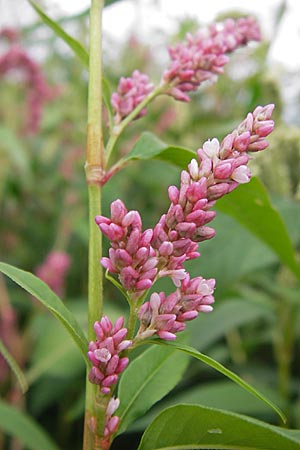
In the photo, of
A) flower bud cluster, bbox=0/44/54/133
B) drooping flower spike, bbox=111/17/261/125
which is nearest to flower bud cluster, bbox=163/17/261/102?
drooping flower spike, bbox=111/17/261/125

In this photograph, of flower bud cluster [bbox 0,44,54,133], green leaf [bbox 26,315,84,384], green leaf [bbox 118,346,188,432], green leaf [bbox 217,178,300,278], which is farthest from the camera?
flower bud cluster [bbox 0,44,54,133]

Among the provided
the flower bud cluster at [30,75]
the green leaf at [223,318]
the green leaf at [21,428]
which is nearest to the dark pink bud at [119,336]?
the green leaf at [21,428]

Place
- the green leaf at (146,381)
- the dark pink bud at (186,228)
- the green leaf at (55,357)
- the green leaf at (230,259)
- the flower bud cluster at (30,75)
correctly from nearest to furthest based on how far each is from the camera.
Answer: the dark pink bud at (186,228) → the green leaf at (146,381) → the green leaf at (230,259) → the green leaf at (55,357) → the flower bud cluster at (30,75)

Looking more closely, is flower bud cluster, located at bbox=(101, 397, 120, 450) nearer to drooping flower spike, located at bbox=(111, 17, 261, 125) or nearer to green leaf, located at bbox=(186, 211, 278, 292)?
drooping flower spike, located at bbox=(111, 17, 261, 125)

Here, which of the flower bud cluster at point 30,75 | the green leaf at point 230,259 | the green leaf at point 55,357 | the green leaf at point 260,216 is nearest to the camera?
the green leaf at point 260,216

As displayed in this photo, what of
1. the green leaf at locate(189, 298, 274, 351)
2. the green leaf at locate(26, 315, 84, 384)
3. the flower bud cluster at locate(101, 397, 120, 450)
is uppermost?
the flower bud cluster at locate(101, 397, 120, 450)

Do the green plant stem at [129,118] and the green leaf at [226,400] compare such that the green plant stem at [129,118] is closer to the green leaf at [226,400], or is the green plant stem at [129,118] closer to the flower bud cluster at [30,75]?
the green leaf at [226,400]

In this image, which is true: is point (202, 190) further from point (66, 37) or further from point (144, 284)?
point (66, 37)

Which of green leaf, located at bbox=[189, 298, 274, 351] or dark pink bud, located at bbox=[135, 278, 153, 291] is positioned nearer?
dark pink bud, located at bbox=[135, 278, 153, 291]
